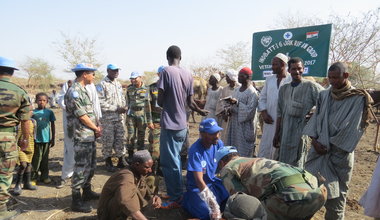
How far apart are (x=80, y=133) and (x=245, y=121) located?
243 cm

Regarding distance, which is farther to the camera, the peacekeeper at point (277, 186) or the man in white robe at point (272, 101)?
the man in white robe at point (272, 101)

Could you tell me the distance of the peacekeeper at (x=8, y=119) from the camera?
3260mm

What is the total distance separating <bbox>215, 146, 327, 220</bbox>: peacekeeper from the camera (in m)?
2.50

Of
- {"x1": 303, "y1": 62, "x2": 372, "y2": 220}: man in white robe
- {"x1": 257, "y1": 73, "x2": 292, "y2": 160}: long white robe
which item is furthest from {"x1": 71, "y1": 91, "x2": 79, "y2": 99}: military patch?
{"x1": 303, "y1": 62, "x2": 372, "y2": 220}: man in white robe

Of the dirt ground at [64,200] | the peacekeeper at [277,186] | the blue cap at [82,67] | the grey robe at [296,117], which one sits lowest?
the dirt ground at [64,200]

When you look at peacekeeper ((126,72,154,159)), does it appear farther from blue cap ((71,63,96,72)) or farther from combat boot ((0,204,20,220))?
combat boot ((0,204,20,220))

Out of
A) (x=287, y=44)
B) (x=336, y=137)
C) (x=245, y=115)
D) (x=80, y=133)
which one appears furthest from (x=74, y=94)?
(x=287, y=44)

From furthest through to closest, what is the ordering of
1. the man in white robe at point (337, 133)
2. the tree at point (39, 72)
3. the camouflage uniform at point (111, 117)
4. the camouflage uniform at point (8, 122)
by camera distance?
the tree at point (39, 72) < the camouflage uniform at point (111, 117) < the camouflage uniform at point (8, 122) < the man in white robe at point (337, 133)

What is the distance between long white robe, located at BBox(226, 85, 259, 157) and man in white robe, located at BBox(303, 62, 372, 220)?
1.26 meters

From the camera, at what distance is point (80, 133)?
143 inches

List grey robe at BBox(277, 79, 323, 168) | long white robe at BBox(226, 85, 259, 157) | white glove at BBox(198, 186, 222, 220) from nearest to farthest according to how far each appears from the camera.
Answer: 1. white glove at BBox(198, 186, 222, 220)
2. grey robe at BBox(277, 79, 323, 168)
3. long white robe at BBox(226, 85, 259, 157)

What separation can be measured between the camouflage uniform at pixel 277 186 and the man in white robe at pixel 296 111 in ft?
2.96

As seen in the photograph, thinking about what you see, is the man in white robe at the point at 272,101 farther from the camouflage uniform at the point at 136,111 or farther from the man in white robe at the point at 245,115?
the camouflage uniform at the point at 136,111

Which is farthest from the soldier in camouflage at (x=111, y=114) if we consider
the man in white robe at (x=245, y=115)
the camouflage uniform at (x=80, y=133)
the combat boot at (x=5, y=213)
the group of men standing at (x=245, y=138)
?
the man in white robe at (x=245, y=115)
